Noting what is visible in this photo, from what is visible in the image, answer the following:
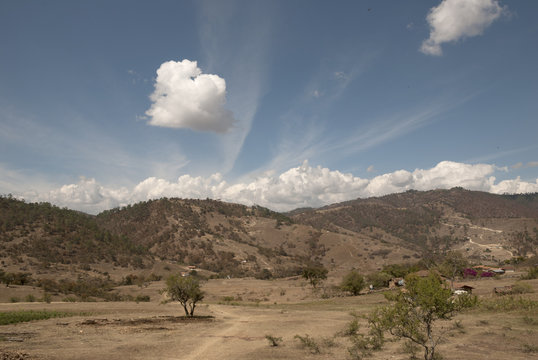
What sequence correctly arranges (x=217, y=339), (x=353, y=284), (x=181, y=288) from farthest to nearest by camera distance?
(x=353, y=284) < (x=181, y=288) < (x=217, y=339)

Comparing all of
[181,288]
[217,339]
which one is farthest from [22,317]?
[217,339]

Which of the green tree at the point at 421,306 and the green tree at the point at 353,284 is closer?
the green tree at the point at 421,306

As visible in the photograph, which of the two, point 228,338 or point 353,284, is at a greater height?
point 228,338

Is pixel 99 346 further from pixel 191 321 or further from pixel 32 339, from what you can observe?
pixel 191 321

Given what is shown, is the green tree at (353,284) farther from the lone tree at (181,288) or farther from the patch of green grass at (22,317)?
the patch of green grass at (22,317)

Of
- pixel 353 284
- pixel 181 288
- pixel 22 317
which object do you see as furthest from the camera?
pixel 353 284

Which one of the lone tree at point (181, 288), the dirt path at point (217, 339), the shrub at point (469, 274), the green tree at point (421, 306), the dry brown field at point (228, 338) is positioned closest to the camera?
the green tree at point (421, 306)

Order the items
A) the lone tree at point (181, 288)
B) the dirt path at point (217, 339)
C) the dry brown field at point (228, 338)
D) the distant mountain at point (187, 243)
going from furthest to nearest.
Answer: the distant mountain at point (187, 243), the lone tree at point (181, 288), the dirt path at point (217, 339), the dry brown field at point (228, 338)

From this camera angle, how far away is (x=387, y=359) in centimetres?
1619

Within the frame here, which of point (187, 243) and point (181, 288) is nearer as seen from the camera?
point (181, 288)

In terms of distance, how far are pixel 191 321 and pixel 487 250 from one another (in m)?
200

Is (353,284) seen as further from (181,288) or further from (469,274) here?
(469,274)

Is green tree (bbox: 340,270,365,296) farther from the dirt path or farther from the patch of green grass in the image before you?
the patch of green grass

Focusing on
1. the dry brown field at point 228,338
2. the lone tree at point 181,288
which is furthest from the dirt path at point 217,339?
the lone tree at point 181,288
